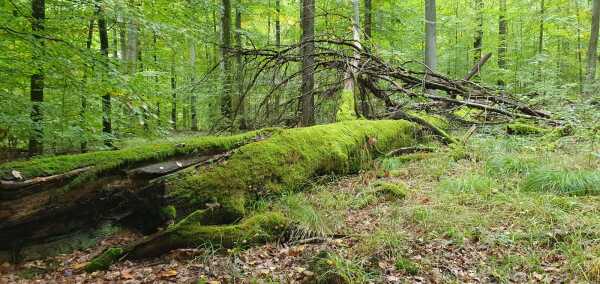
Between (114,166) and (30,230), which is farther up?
(114,166)

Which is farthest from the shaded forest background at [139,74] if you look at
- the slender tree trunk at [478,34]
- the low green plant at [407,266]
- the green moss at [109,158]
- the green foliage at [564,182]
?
the green foliage at [564,182]

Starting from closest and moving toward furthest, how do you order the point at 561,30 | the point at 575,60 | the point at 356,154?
the point at 356,154
the point at 561,30
the point at 575,60

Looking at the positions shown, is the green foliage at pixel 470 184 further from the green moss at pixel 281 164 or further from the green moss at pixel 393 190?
the green moss at pixel 281 164

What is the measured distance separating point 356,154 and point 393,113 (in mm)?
2375

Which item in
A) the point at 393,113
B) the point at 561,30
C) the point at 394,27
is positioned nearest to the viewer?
the point at 393,113

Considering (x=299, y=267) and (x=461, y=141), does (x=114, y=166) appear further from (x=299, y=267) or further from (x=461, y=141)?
(x=461, y=141)

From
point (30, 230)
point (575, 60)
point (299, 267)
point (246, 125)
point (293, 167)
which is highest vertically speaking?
point (575, 60)

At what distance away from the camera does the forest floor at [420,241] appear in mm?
3008

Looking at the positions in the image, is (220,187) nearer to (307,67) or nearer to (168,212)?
(168,212)

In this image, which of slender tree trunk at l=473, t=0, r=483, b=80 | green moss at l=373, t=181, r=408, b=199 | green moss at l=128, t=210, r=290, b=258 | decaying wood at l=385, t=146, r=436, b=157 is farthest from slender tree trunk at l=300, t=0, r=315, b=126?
slender tree trunk at l=473, t=0, r=483, b=80

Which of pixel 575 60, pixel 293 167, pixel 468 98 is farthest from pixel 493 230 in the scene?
pixel 575 60

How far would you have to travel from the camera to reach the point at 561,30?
1703cm

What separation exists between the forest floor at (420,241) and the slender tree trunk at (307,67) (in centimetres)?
243

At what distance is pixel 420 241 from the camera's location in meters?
3.53
